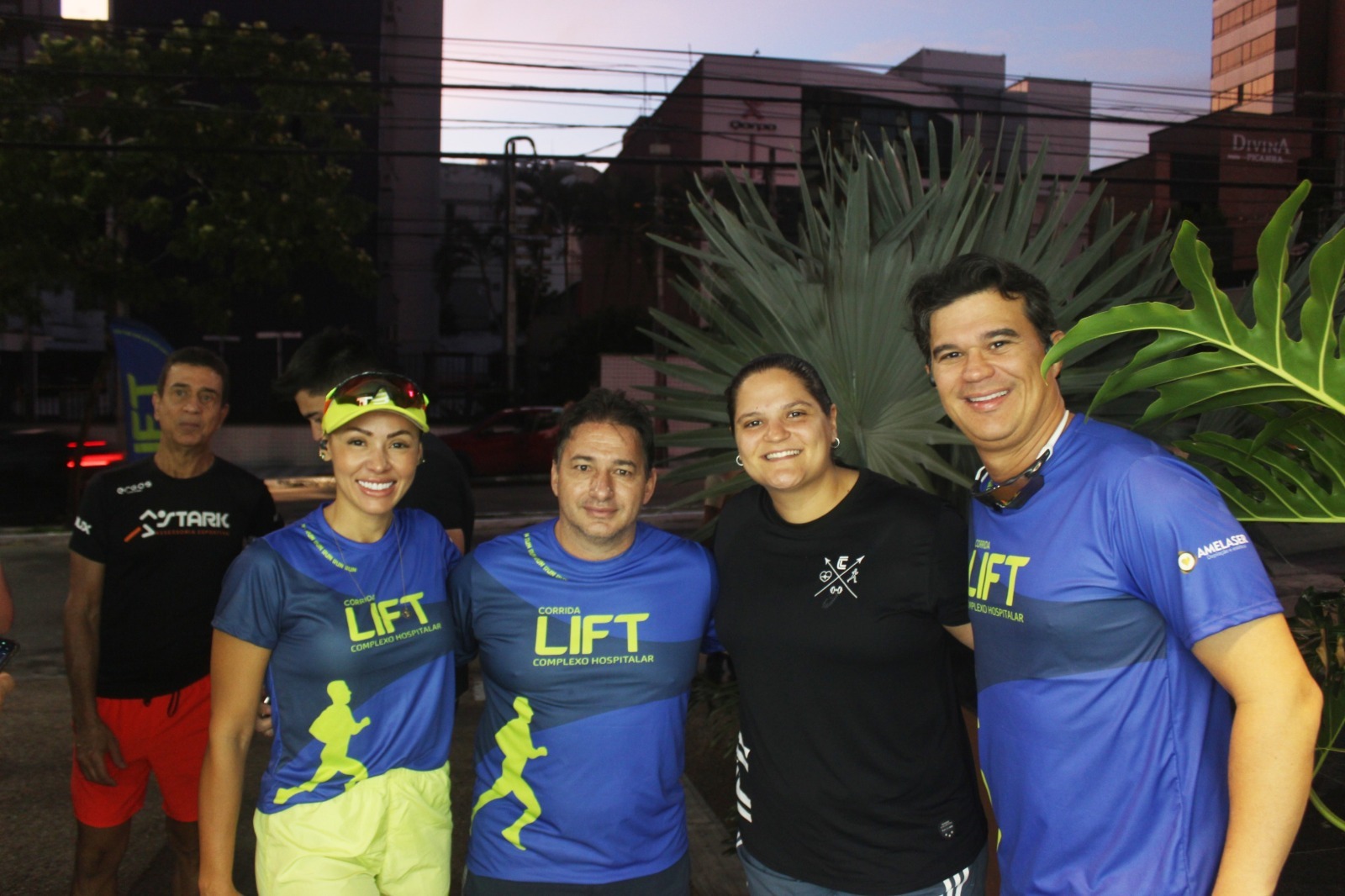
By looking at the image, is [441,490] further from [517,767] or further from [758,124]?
[758,124]

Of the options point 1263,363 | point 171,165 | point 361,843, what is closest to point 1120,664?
point 1263,363

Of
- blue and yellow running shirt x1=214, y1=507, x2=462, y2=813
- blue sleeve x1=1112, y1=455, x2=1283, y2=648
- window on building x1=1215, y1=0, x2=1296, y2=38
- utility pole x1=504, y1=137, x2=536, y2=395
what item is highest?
window on building x1=1215, y1=0, x2=1296, y2=38

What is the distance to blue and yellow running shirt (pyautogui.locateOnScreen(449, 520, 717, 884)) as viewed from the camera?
224 cm

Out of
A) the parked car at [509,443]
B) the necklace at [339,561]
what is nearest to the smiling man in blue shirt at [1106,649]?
the necklace at [339,561]

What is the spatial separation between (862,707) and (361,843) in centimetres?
117

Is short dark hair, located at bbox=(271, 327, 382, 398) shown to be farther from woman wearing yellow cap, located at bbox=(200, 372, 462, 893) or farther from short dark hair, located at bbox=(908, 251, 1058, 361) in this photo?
short dark hair, located at bbox=(908, 251, 1058, 361)

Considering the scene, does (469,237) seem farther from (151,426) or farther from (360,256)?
(151,426)

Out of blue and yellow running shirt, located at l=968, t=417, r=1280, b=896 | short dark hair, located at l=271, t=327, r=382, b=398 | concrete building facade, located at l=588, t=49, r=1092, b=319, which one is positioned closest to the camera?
blue and yellow running shirt, located at l=968, t=417, r=1280, b=896

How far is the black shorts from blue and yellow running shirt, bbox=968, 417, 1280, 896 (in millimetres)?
826

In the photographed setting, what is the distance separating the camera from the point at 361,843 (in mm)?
2205

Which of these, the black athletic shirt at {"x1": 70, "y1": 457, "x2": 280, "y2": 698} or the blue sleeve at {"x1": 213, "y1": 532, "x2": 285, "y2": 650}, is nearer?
the blue sleeve at {"x1": 213, "y1": 532, "x2": 285, "y2": 650}

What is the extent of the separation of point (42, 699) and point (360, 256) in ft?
41.5

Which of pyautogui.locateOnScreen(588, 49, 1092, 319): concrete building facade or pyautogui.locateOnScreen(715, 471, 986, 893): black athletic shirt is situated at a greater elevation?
pyautogui.locateOnScreen(588, 49, 1092, 319): concrete building facade

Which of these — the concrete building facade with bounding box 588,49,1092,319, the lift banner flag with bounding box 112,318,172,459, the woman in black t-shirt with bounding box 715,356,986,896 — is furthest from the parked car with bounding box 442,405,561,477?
the woman in black t-shirt with bounding box 715,356,986,896
